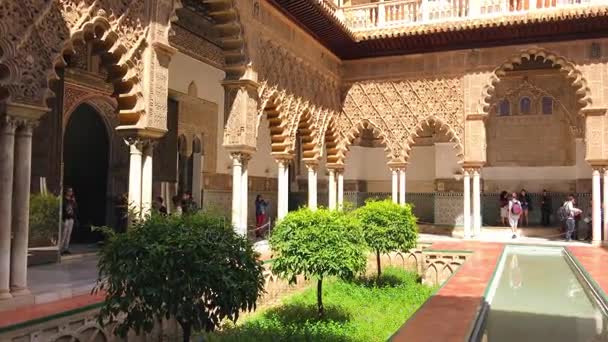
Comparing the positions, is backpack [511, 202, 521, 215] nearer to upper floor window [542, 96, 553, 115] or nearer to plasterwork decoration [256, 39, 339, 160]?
upper floor window [542, 96, 553, 115]

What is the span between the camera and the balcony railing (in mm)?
14156

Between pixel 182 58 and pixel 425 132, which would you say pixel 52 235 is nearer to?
pixel 182 58

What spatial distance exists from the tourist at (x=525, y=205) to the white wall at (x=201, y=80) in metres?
9.34

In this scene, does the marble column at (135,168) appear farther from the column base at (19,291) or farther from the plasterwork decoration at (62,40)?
the column base at (19,291)

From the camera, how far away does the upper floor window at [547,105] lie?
18.6 metres

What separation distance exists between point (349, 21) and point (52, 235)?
10.1 m

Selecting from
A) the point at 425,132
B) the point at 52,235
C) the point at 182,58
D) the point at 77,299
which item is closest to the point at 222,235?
the point at 77,299

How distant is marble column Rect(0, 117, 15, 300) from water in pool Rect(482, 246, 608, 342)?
15.7 feet

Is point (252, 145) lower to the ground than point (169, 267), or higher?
higher

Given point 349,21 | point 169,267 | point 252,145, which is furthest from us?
point 349,21

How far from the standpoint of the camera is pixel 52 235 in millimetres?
9172

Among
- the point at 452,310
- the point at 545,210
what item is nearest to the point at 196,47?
the point at 452,310

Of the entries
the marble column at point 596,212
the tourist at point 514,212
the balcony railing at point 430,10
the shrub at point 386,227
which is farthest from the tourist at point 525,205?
the shrub at point 386,227

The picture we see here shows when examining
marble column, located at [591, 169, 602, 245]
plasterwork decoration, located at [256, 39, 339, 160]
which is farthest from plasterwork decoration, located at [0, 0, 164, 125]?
marble column, located at [591, 169, 602, 245]
